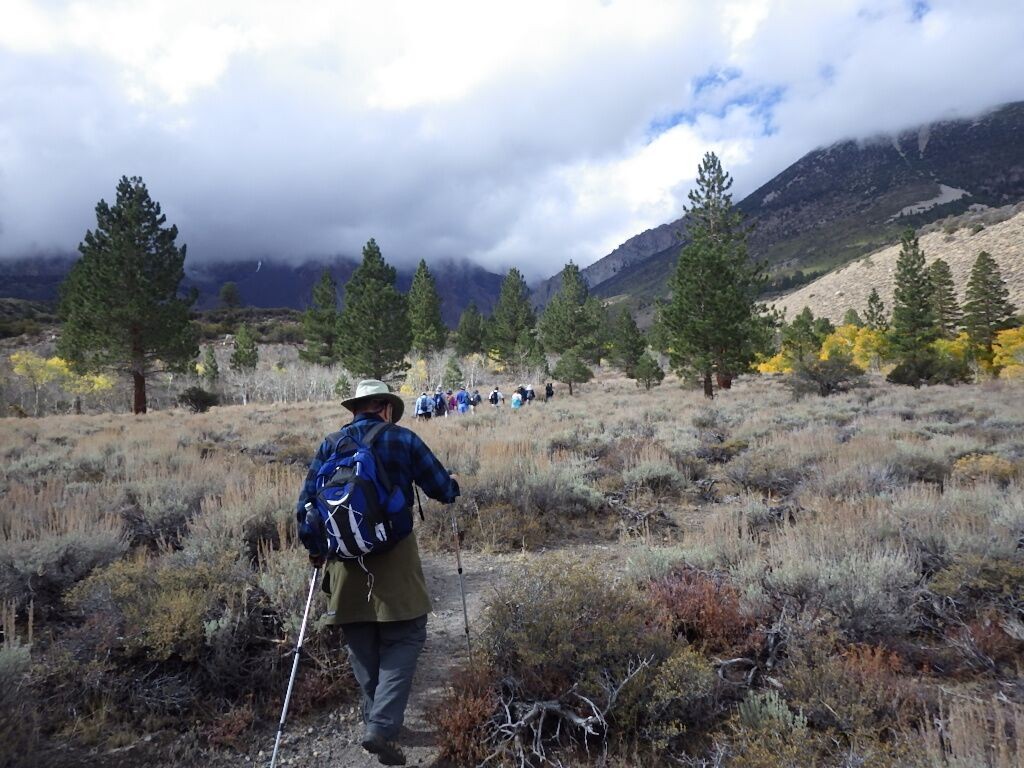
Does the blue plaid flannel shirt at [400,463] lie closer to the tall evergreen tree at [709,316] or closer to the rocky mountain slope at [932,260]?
the tall evergreen tree at [709,316]

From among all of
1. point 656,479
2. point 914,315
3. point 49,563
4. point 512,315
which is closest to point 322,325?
point 512,315

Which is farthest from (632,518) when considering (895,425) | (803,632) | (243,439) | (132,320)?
(132,320)

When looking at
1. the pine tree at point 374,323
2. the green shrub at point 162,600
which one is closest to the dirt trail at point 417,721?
the green shrub at point 162,600

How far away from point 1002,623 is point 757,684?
67.5 inches

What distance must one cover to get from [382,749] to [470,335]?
60360 mm

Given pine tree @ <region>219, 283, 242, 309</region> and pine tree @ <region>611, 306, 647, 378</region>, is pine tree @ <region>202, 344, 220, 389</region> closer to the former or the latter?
pine tree @ <region>611, 306, 647, 378</region>

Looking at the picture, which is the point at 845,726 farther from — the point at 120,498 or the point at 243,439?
the point at 243,439

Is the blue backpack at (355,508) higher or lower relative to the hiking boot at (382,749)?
higher

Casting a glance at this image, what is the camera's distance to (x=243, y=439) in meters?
12.9

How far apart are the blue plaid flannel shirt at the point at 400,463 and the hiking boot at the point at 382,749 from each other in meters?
1.15

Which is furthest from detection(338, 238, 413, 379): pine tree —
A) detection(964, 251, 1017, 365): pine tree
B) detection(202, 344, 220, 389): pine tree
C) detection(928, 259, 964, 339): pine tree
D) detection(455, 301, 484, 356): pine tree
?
detection(928, 259, 964, 339): pine tree

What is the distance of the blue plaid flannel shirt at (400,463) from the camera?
2885 millimetres

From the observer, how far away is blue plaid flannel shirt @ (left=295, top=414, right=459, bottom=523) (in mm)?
2885

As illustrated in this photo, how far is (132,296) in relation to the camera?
24.3m
